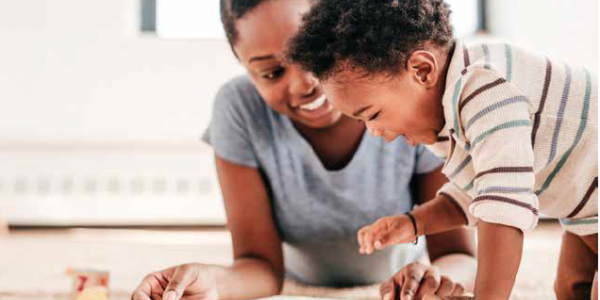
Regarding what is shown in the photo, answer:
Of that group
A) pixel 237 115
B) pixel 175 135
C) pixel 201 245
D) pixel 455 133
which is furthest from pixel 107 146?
pixel 455 133

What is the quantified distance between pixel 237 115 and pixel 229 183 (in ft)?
0.44

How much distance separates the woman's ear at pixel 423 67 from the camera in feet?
2.72

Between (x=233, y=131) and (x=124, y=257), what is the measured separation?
857 millimetres

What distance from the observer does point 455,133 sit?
0.83m

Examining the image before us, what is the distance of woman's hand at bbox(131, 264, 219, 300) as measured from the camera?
2.88ft

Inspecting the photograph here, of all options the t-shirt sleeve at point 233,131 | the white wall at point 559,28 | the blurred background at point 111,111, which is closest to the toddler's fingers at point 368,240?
the t-shirt sleeve at point 233,131

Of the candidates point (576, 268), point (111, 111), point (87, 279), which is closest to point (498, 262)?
point (576, 268)

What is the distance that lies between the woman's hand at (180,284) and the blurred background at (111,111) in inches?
63.4

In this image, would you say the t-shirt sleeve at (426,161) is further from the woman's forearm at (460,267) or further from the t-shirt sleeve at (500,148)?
the t-shirt sleeve at (500,148)

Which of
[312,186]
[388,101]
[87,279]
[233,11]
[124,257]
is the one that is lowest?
[124,257]

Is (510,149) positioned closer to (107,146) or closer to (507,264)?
(507,264)

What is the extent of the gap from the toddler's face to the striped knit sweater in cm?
3

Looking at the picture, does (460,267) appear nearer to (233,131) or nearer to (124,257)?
(233,131)

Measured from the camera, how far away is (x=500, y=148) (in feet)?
2.45
